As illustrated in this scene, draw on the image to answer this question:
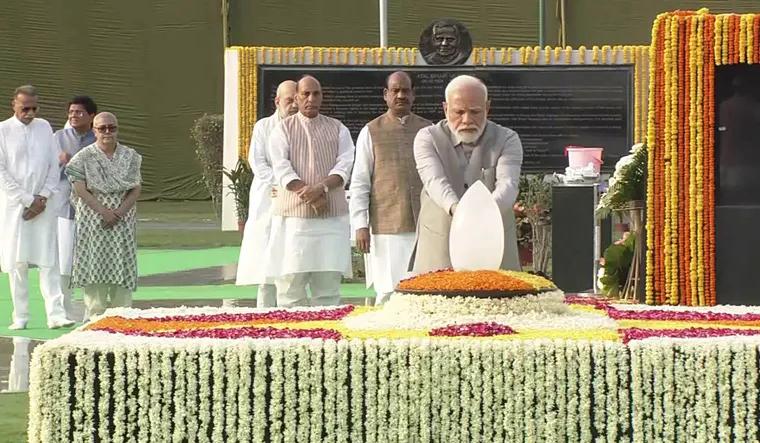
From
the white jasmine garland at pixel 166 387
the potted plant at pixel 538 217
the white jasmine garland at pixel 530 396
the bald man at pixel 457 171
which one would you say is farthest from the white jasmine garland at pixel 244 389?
the potted plant at pixel 538 217

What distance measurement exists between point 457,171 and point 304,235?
312cm

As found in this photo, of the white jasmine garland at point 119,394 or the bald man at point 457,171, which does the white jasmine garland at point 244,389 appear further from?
the bald man at point 457,171

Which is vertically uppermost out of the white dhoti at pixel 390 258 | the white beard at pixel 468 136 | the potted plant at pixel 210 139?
the potted plant at pixel 210 139

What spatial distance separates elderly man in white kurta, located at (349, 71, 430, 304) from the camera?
32.7ft

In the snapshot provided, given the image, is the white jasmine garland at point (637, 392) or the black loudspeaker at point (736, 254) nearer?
the white jasmine garland at point (637, 392)

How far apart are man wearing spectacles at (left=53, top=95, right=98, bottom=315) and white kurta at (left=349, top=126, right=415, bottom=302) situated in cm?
305

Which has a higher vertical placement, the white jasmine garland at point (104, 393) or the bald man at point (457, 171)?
the bald man at point (457, 171)

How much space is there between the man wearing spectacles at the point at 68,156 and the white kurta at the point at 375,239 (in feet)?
9.99

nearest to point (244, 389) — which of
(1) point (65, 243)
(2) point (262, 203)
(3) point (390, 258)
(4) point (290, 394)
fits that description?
(4) point (290, 394)

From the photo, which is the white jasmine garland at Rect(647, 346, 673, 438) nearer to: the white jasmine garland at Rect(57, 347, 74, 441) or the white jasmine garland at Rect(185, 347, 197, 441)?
the white jasmine garland at Rect(185, 347, 197, 441)

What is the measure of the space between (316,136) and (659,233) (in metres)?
2.83

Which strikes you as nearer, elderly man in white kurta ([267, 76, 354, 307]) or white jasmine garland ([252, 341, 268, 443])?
white jasmine garland ([252, 341, 268, 443])

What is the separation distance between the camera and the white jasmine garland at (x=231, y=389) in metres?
5.19

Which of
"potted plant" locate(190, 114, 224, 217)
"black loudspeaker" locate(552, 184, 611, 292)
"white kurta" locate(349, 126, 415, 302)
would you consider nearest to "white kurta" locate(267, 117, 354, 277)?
"white kurta" locate(349, 126, 415, 302)
